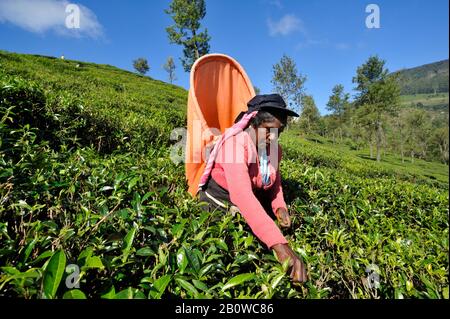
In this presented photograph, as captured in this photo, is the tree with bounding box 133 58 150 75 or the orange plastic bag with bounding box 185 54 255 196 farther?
the tree with bounding box 133 58 150 75

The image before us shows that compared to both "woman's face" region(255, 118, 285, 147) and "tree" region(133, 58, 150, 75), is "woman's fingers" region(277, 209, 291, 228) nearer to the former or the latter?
"woman's face" region(255, 118, 285, 147)

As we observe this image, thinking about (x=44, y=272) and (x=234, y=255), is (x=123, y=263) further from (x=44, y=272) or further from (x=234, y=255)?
(x=234, y=255)

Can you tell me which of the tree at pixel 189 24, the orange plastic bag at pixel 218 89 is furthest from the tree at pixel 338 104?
the orange plastic bag at pixel 218 89

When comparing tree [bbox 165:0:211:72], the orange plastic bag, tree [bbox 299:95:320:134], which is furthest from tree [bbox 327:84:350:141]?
the orange plastic bag

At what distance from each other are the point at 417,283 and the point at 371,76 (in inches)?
1515

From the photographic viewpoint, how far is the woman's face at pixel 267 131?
7.27ft

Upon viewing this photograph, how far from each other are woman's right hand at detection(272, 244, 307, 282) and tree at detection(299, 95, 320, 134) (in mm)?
46421

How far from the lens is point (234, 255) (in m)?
1.60

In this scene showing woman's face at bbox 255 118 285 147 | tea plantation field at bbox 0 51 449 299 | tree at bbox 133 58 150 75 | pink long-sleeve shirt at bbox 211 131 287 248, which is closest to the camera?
tea plantation field at bbox 0 51 449 299

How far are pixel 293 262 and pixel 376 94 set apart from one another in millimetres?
35715

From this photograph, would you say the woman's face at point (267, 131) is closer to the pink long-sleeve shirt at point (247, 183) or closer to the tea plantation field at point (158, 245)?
the pink long-sleeve shirt at point (247, 183)

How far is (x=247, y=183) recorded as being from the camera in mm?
1954

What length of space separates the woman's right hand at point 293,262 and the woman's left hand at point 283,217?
59 cm

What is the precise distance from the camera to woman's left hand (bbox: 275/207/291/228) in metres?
2.25
